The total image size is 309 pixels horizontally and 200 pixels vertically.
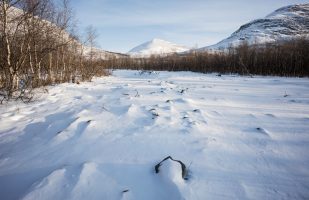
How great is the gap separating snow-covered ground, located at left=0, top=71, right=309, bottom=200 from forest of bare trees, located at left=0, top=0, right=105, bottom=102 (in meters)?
2.25

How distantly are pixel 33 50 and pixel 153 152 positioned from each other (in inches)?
305

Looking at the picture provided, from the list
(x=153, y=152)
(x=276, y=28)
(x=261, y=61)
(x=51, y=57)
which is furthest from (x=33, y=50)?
(x=276, y=28)

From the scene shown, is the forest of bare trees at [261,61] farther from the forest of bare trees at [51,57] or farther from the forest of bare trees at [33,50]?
the forest of bare trees at [33,50]

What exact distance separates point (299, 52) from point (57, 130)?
14165 millimetres

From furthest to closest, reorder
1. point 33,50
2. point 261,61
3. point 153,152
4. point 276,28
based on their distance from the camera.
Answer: point 276,28, point 261,61, point 33,50, point 153,152

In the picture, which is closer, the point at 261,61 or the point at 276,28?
the point at 261,61

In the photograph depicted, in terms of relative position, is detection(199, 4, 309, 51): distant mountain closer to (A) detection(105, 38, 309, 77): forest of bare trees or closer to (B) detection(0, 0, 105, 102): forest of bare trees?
(A) detection(105, 38, 309, 77): forest of bare trees

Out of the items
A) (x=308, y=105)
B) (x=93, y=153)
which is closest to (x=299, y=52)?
(x=308, y=105)

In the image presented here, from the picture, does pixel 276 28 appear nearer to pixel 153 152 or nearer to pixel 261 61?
pixel 261 61

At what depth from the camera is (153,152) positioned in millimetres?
2447

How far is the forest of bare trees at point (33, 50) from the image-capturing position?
5.76 metres

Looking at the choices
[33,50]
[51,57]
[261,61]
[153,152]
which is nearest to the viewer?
[153,152]

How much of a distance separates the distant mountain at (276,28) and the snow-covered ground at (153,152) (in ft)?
193

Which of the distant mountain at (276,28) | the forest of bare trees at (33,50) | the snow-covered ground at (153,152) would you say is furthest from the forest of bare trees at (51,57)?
the distant mountain at (276,28)
